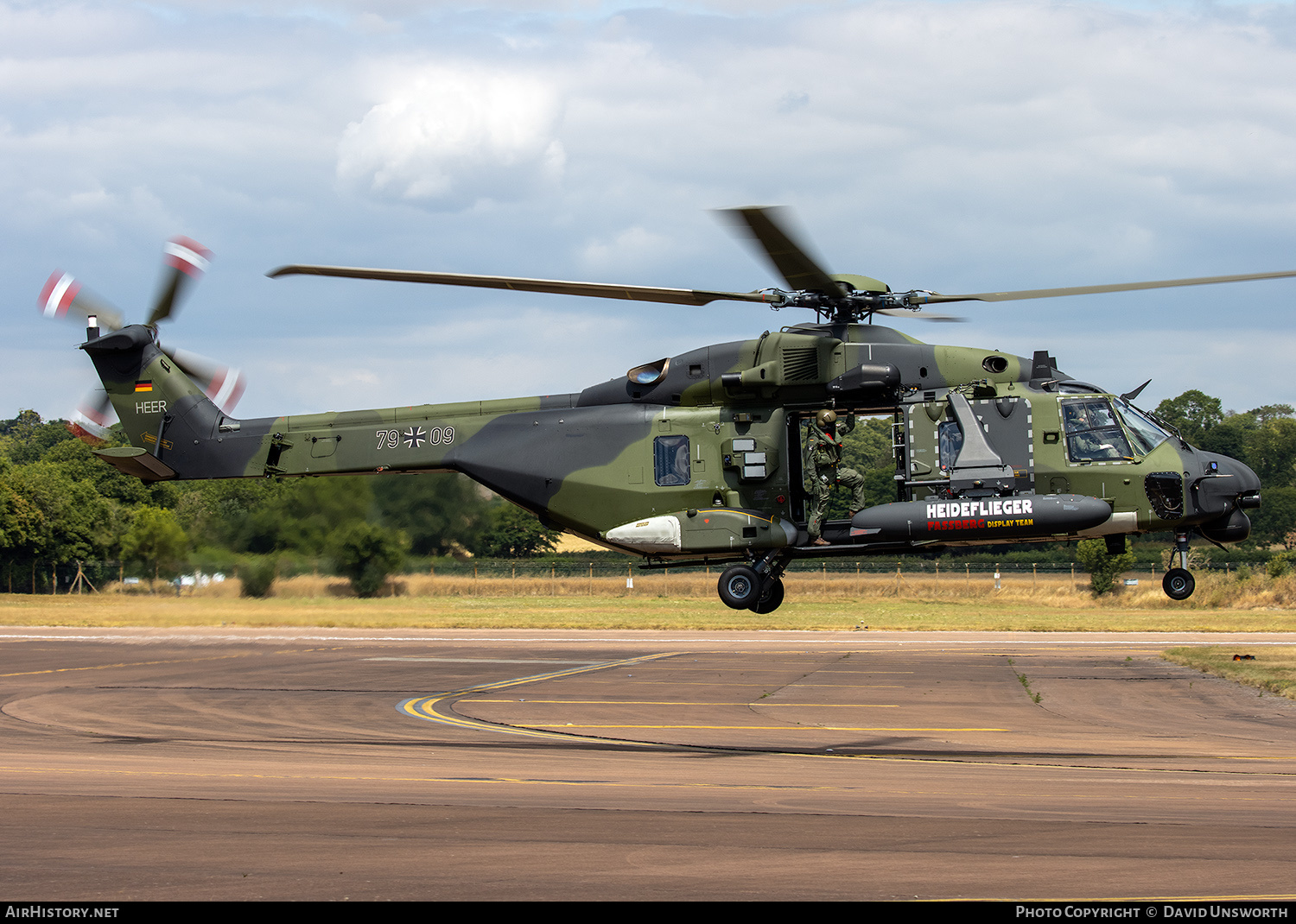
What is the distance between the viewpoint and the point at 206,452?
21.4 meters

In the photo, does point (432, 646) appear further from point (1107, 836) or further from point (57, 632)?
point (1107, 836)

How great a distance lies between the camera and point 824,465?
17.6m

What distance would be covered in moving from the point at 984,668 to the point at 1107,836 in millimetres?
19095

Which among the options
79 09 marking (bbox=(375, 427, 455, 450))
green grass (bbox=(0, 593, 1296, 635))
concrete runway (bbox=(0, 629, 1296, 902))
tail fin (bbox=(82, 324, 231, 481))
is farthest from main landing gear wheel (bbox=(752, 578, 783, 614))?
green grass (bbox=(0, 593, 1296, 635))

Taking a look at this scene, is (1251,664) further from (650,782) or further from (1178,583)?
(650,782)

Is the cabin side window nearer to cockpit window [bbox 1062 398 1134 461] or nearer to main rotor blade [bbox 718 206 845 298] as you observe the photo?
main rotor blade [bbox 718 206 845 298]

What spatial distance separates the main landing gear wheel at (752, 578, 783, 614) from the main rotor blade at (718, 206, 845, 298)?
4370mm

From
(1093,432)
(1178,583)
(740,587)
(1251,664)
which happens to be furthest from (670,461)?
(1251,664)

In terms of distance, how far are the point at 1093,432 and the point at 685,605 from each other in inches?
1623

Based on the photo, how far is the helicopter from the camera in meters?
16.5

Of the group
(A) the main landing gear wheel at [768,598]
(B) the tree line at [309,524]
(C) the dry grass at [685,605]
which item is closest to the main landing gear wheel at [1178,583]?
(B) the tree line at [309,524]

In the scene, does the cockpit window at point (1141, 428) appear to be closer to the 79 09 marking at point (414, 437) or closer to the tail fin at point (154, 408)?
the 79 09 marking at point (414, 437)
